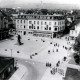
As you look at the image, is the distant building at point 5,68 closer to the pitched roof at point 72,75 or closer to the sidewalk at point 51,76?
the sidewalk at point 51,76

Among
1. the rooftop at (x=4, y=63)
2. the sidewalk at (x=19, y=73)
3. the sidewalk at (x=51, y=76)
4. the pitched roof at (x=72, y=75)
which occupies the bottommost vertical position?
the sidewalk at (x=51, y=76)

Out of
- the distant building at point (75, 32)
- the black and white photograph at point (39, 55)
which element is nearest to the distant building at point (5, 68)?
the black and white photograph at point (39, 55)

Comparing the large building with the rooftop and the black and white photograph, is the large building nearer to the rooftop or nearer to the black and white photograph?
the black and white photograph

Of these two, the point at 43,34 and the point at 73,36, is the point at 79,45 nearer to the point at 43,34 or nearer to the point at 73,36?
the point at 73,36

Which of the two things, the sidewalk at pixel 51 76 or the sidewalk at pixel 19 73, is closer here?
the sidewalk at pixel 51 76

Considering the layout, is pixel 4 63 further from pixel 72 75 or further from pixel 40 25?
pixel 40 25

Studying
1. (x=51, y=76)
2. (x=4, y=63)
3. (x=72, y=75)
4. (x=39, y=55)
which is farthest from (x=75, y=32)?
(x=72, y=75)

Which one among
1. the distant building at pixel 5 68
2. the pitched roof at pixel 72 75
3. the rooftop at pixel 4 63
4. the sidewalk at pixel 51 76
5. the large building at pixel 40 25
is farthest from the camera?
the large building at pixel 40 25

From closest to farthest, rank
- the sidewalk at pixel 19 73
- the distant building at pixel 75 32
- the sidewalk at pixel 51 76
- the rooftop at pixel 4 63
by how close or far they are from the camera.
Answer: the rooftop at pixel 4 63
the sidewalk at pixel 51 76
the sidewalk at pixel 19 73
the distant building at pixel 75 32
